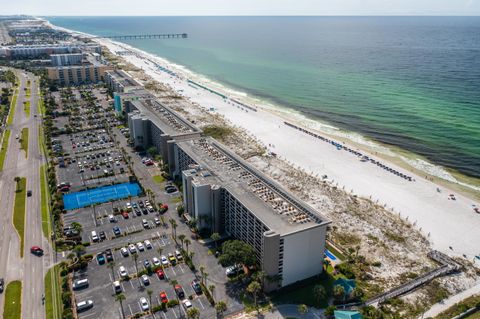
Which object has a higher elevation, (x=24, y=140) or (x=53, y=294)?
(x=24, y=140)

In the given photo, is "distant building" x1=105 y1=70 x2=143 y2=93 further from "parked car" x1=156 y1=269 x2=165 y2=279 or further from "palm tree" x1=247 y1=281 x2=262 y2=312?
"palm tree" x1=247 y1=281 x2=262 y2=312

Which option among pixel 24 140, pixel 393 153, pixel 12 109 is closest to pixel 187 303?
pixel 393 153

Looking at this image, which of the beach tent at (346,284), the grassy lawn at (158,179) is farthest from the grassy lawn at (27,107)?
the beach tent at (346,284)

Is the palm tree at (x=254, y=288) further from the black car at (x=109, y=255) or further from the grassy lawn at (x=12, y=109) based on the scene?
the grassy lawn at (x=12, y=109)

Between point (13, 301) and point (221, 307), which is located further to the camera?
point (13, 301)

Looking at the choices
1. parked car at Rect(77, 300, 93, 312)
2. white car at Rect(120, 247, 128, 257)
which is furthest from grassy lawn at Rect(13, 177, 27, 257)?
parked car at Rect(77, 300, 93, 312)

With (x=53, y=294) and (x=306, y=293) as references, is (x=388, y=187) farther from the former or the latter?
(x=53, y=294)
